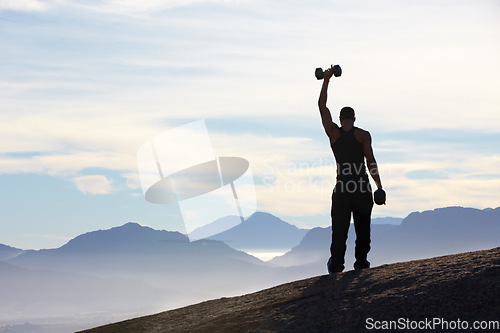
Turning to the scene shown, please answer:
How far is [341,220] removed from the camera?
1040 cm

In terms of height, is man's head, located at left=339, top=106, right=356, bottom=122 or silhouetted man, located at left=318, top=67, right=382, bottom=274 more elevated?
man's head, located at left=339, top=106, right=356, bottom=122

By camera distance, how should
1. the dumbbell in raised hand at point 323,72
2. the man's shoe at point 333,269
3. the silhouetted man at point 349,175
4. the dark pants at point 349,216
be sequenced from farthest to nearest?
1. the man's shoe at point 333,269
2. the dumbbell in raised hand at point 323,72
3. the dark pants at point 349,216
4. the silhouetted man at point 349,175

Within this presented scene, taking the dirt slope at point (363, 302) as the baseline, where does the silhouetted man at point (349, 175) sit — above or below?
above

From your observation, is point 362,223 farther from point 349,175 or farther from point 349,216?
point 349,175

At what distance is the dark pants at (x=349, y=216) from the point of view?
10.3 meters

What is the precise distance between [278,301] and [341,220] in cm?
178

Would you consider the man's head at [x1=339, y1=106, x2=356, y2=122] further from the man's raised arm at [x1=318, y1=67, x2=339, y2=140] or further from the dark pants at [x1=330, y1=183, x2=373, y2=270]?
the dark pants at [x1=330, y1=183, x2=373, y2=270]

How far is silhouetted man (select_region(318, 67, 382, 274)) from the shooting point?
33.3ft

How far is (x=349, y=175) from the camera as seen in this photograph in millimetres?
10289

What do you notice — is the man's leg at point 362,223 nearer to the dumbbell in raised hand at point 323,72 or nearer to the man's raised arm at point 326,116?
the man's raised arm at point 326,116

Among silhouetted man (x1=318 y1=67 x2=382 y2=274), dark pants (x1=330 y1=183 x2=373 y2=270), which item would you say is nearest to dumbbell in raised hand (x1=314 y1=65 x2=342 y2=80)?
silhouetted man (x1=318 y1=67 x2=382 y2=274)

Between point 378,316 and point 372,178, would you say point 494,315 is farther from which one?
point 372,178

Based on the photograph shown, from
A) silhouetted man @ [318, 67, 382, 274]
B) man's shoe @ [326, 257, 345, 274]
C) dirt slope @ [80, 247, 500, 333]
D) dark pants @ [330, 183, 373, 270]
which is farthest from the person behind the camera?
man's shoe @ [326, 257, 345, 274]

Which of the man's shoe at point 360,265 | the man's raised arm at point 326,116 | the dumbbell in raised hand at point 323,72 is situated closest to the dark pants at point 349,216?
the man's shoe at point 360,265
